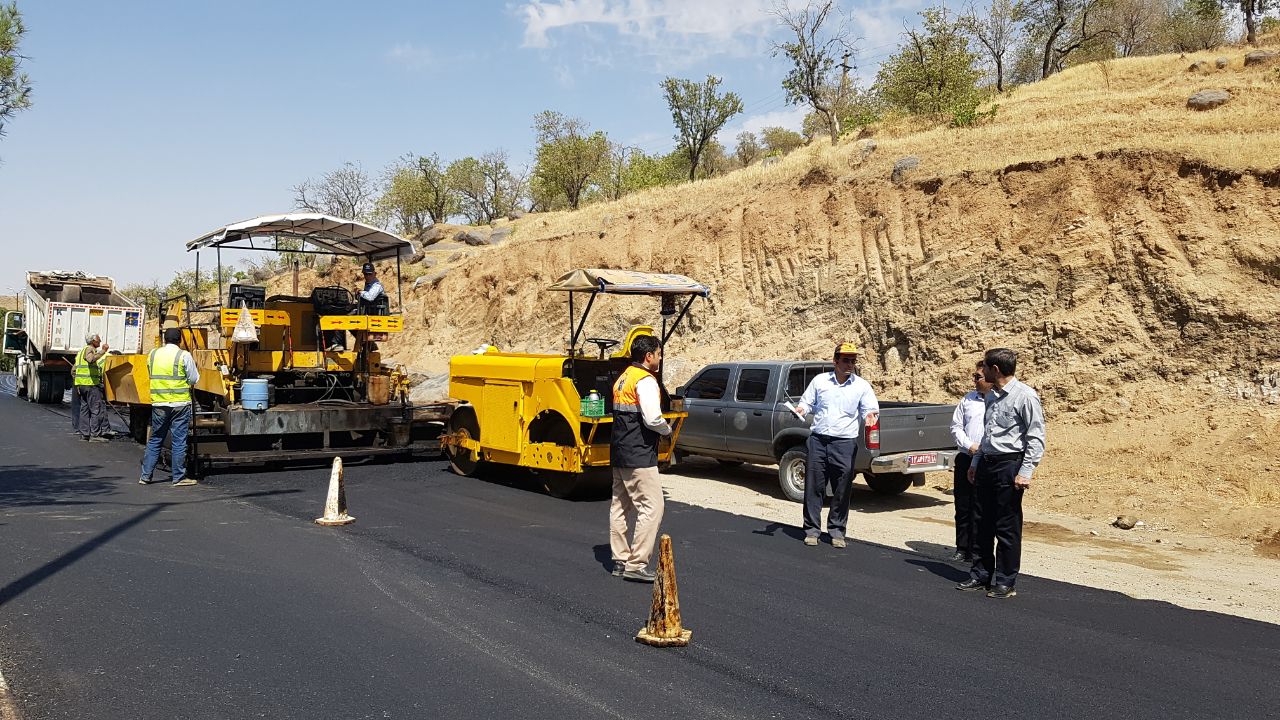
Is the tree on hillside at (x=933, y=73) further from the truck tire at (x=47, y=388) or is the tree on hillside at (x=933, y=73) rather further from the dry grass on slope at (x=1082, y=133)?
Result: the truck tire at (x=47, y=388)

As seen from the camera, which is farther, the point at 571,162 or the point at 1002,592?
the point at 571,162

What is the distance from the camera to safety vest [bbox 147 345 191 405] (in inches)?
443

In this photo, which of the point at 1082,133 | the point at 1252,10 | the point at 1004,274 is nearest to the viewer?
the point at 1004,274

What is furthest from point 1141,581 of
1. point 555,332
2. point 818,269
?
point 555,332

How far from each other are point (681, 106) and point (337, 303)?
1525 inches

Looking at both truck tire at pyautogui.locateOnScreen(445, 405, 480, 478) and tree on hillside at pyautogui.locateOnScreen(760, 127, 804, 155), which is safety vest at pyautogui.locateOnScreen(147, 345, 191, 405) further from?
tree on hillside at pyautogui.locateOnScreen(760, 127, 804, 155)

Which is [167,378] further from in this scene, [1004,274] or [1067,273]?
[1067,273]

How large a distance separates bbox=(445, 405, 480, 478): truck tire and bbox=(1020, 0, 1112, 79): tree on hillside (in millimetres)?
37686

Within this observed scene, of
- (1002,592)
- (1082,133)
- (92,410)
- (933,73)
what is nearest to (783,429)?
(1002,592)

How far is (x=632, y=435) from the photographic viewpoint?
23.2ft

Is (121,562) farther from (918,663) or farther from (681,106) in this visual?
(681,106)

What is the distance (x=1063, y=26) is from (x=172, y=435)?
43393 mm

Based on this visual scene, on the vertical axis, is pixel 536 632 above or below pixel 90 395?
below

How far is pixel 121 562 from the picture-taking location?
7.05 m
